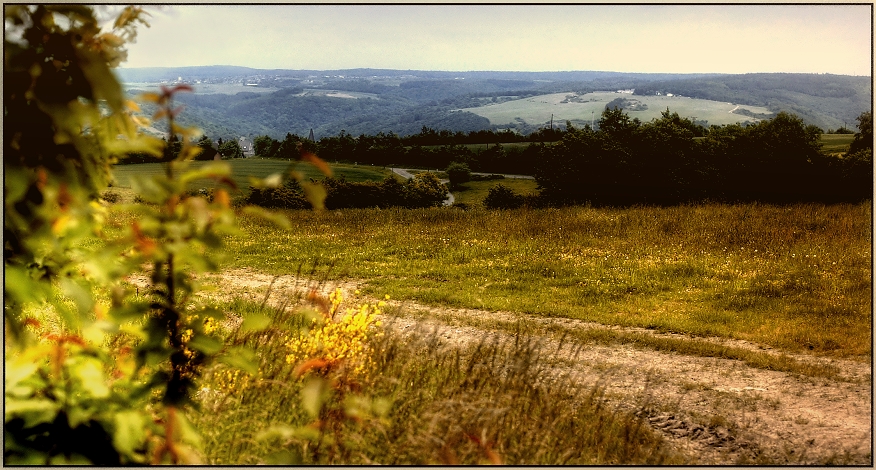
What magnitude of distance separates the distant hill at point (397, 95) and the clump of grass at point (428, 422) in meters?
2.07

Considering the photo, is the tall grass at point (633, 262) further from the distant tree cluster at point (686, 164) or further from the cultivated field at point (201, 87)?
the cultivated field at point (201, 87)

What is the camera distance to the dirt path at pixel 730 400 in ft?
17.4

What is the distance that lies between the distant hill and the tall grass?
345 centimetres

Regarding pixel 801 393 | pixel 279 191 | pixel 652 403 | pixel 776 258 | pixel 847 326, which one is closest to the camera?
pixel 652 403

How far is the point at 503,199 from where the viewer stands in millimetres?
26859

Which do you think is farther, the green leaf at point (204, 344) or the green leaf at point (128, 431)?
the green leaf at point (204, 344)

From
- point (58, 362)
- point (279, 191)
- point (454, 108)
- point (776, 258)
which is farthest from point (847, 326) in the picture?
point (454, 108)

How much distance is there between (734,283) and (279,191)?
18984 millimetres

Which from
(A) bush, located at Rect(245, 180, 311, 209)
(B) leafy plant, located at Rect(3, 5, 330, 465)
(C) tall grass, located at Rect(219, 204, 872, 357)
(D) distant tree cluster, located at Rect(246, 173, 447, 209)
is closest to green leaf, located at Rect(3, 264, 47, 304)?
(B) leafy plant, located at Rect(3, 5, 330, 465)

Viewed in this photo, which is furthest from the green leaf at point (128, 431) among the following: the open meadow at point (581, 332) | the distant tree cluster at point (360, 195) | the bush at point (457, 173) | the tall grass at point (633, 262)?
the bush at point (457, 173)

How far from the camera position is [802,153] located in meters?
21.6

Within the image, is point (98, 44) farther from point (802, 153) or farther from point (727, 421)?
point (802, 153)

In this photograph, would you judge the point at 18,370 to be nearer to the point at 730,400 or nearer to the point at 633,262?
the point at 730,400

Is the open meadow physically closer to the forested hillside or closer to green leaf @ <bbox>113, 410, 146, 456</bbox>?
green leaf @ <bbox>113, 410, 146, 456</bbox>
